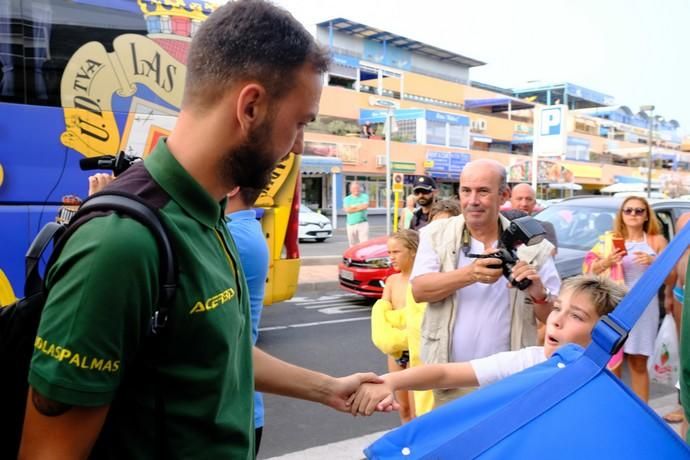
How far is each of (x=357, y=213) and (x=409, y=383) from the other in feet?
40.5

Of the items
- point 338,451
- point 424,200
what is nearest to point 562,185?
point 424,200

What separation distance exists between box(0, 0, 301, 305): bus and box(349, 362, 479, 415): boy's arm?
274 centimetres

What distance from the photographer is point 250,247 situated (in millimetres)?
2273

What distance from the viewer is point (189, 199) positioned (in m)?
1.19

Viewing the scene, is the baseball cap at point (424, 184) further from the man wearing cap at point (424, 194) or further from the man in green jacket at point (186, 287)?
the man in green jacket at point (186, 287)

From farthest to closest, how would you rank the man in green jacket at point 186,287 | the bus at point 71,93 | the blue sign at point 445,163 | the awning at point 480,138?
the awning at point 480,138 < the blue sign at point 445,163 < the bus at point 71,93 < the man in green jacket at point 186,287

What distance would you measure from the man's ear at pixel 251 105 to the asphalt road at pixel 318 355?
3346mm

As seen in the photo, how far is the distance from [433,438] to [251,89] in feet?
3.36

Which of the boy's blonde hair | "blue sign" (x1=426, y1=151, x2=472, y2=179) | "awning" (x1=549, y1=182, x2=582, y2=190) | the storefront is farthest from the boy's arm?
"awning" (x1=549, y1=182, x2=582, y2=190)

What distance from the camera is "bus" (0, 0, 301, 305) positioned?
5.00m

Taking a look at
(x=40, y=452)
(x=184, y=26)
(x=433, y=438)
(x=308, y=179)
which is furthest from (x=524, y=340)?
(x=308, y=179)

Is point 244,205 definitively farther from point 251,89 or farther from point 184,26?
point 184,26

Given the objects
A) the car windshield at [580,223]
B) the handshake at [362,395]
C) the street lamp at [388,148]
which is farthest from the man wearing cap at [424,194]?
the street lamp at [388,148]

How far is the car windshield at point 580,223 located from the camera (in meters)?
6.85
